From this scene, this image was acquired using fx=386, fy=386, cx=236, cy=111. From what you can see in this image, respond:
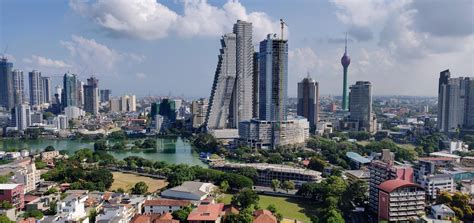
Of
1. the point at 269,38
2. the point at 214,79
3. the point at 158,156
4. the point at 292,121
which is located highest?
the point at 269,38

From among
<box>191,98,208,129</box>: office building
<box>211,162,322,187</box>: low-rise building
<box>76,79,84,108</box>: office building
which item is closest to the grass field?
<box>211,162,322,187</box>: low-rise building

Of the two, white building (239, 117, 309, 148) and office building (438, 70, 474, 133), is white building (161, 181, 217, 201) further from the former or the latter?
office building (438, 70, 474, 133)

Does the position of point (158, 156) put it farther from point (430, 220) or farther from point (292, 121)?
point (430, 220)

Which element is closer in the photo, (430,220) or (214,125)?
(430,220)

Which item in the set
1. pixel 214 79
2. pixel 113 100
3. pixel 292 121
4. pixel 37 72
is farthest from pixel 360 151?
pixel 37 72

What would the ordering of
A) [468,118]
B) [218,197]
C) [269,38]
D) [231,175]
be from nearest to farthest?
[218,197] < [231,175] < [269,38] < [468,118]

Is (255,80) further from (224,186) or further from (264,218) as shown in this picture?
(264,218)
